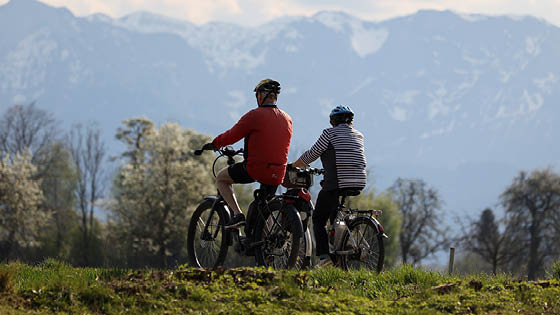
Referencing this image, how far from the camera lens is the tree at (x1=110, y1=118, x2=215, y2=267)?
47.8 metres

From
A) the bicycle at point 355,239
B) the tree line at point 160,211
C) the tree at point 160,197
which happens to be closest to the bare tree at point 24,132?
the tree line at point 160,211

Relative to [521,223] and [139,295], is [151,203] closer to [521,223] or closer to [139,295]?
[521,223]

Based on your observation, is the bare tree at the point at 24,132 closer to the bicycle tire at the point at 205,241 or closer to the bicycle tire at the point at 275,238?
the bicycle tire at the point at 205,241

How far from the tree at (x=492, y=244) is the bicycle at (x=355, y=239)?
45.5 metres

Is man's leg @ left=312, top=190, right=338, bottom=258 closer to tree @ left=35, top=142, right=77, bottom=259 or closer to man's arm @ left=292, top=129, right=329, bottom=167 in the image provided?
man's arm @ left=292, top=129, right=329, bottom=167

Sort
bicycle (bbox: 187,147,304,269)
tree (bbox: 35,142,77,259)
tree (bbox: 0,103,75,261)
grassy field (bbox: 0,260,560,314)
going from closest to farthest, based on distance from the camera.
Result: 1. grassy field (bbox: 0,260,560,314)
2. bicycle (bbox: 187,147,304,269)
3. tree (bbox: 35,142,77,259)
4. tree (bbox: 0,103,75,261)

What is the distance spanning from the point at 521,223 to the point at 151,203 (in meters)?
27.0

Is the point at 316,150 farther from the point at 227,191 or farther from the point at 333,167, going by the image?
the point at 227,191

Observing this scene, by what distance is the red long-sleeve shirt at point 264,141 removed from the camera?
8141mm

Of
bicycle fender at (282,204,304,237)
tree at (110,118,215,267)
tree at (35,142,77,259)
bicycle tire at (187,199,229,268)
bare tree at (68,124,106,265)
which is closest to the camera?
bicycle fender at (282,204,304,237)

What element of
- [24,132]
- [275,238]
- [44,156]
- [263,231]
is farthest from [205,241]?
[24,132]

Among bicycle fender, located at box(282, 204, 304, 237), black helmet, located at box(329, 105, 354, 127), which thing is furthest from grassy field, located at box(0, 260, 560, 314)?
A: black helmet, located at box(329, 105, 354, 127)

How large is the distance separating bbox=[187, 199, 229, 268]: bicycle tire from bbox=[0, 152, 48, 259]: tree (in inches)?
1792

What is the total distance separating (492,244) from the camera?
177 ft
